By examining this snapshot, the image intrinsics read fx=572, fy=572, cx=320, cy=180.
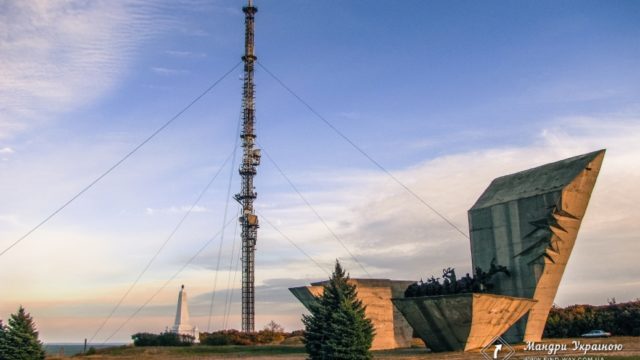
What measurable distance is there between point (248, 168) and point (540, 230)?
85.4ft

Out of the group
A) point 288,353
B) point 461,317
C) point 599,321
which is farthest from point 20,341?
point 599,321

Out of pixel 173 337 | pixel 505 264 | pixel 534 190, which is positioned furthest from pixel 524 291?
pixel 173 337

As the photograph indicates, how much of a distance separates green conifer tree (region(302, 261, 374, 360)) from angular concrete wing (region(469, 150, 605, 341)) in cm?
1281

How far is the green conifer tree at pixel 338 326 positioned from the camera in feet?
66.0

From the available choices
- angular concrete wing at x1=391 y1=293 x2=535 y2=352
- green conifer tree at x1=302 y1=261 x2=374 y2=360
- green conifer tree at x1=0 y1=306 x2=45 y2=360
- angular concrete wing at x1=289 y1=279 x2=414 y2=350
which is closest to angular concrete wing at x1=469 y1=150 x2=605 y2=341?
angular concrete wing at x1=391 y1=293 x2=535 y2=352

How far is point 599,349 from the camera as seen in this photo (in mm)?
22859

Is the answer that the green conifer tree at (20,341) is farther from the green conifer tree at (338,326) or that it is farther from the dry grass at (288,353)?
the green conifer tree at (338,326)

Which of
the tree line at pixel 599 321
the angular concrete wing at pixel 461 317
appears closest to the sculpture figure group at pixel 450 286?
the angular concrete wing at pixel 461 317

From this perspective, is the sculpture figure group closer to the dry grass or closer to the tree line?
the dry grass

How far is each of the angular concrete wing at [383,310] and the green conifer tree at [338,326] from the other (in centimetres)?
1247

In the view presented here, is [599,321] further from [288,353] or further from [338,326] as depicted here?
[338,326]

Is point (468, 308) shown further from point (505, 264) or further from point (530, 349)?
point (505, 264)

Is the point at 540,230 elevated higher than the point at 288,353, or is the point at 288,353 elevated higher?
the point at 540,230

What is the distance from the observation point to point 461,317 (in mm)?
24359
